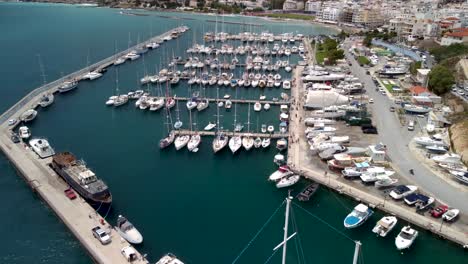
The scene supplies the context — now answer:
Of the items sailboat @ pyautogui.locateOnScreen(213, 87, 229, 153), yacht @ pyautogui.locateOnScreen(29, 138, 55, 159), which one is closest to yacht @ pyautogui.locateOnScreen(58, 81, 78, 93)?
yacht @ pyautogui.locateOnScreen(29, 138, 55, 159)

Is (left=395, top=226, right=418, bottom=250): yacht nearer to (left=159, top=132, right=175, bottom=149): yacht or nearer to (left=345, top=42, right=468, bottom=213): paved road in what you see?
(left=345, top=42, right=468, bottom=213): paved road

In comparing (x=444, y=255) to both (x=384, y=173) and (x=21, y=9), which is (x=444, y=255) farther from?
(x=21, y=9)

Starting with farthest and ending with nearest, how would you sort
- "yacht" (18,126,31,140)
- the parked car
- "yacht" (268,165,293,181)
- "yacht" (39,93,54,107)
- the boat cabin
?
"yacht" (39,93,54,107) < "yacht" (18,126,31,140) < "yacht" (268,165,293,181) < the boat cabin < the parked car

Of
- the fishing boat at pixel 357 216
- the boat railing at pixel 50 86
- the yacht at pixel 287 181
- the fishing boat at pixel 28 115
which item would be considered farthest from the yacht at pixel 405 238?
the boat railing at pixel 50 86

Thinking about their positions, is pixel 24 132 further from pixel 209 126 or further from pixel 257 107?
pixel 257 107

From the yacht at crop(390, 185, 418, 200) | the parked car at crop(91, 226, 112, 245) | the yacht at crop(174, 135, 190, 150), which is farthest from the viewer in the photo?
the yacht at crop(174, 135, 190, 150)

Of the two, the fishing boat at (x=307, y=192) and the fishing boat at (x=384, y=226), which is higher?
the fishing boat at (x=307, y=192)

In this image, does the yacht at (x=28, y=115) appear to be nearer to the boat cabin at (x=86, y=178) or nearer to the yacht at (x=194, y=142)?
the boat cabin at (x=86, y=178)

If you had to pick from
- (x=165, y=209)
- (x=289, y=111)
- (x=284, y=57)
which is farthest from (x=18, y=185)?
(x=284, y=57)
